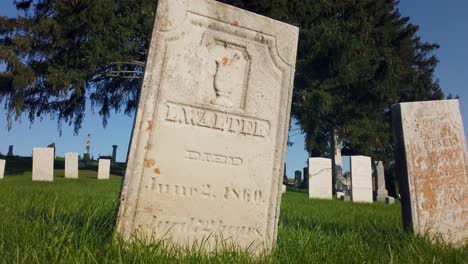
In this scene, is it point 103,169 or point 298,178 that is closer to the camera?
point 103,169

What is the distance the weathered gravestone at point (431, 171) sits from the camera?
460 cm

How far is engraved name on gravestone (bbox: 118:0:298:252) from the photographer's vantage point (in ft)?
9.73

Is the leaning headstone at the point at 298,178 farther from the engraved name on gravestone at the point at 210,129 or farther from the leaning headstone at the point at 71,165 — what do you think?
the engraved name on gravestone at the point at 210,129

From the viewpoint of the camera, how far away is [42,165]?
14359 mm

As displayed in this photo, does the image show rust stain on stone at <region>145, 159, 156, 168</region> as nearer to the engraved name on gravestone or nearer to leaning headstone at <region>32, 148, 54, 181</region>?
the engraved name on gravestone

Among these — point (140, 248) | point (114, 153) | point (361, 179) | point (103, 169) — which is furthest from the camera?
point (114, 153)

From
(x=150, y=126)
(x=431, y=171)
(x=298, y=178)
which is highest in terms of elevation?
(x=298, y=178)

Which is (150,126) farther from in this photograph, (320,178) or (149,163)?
(320,178)

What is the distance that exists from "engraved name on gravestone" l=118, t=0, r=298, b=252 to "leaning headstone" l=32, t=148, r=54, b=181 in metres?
12.8

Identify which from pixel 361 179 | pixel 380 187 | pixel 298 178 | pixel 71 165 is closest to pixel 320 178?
pixel 361 179

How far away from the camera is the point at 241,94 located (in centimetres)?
337

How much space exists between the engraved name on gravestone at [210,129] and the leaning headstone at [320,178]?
10.6 metres

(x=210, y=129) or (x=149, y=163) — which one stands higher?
(x=210, y=129)

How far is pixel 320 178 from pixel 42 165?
9.90 metres
